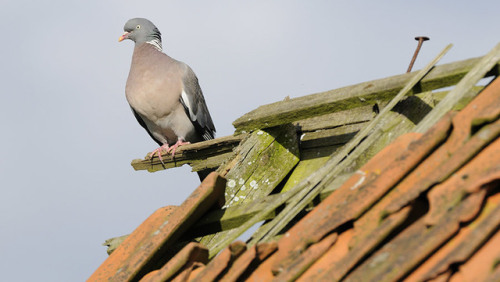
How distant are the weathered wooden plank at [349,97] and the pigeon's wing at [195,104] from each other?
4.00 m

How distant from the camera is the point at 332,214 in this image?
2.09m

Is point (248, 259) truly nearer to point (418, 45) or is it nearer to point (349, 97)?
point (349, 97)

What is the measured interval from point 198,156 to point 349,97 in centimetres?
147

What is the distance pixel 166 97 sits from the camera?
7266mm

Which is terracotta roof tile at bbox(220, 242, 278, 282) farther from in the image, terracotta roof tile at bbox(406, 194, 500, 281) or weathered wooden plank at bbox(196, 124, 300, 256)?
weathered wooden plank at bbox(196, 124, 300, 256)

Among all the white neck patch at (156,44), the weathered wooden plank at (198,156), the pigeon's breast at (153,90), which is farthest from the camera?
Result: the white neck patch at (156,44)

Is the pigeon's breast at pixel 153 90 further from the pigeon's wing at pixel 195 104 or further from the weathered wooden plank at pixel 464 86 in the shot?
the weathered wooden plank at pixel 464 86

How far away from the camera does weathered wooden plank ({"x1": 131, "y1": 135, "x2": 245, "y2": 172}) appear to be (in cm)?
380

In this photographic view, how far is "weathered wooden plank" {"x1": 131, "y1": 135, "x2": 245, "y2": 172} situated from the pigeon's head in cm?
346

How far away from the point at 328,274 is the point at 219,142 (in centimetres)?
198

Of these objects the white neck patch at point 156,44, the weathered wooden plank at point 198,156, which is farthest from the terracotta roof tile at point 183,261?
the white neck patch at point 156,44

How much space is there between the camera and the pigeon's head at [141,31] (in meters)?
7.86

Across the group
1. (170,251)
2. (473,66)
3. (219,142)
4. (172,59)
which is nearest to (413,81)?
(473,66)

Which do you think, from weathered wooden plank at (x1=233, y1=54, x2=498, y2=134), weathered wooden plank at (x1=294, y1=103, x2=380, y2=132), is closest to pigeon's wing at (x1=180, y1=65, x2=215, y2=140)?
weathered wooden plank at (x1=294, y1=103, x2=380, y2=132)
